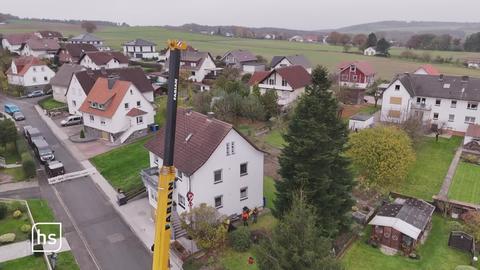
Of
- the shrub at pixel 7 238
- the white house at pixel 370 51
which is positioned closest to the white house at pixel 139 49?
the white house at pixel 370 51

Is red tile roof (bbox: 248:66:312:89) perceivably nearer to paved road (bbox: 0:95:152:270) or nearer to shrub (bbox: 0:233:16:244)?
paved road (bbox: 0:95:152:270)

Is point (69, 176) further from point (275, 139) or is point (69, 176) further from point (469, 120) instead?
point (469, 120)

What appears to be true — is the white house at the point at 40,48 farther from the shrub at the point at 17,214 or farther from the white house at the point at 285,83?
the shrub at the point at 17,214

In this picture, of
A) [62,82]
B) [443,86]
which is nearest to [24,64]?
[62,82]

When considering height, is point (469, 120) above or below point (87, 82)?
below

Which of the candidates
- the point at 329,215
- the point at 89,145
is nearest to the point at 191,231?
the point at 329,215

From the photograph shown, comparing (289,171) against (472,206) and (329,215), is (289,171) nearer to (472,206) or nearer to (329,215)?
(329,215)
